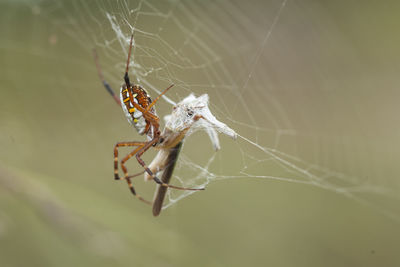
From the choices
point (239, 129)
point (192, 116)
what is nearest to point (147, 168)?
point (192, 116)

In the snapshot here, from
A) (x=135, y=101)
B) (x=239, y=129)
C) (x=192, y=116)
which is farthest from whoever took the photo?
(x=239, y=129)

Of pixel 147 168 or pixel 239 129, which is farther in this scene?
pixel 239 129

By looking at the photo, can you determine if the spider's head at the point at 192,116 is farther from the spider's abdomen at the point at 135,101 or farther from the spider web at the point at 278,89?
the spider web at the point at 278,89

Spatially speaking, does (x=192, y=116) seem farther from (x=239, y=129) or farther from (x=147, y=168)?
(x=239, y=129)

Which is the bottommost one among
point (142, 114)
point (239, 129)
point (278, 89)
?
point (142, 114)

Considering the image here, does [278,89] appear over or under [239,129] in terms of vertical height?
over

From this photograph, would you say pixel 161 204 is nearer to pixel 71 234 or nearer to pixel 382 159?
pixel 71 234

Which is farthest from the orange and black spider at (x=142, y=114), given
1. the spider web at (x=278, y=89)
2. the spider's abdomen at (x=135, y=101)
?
the spider web at (x=278, y=89)

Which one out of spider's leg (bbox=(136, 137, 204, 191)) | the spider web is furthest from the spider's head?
the spider web
